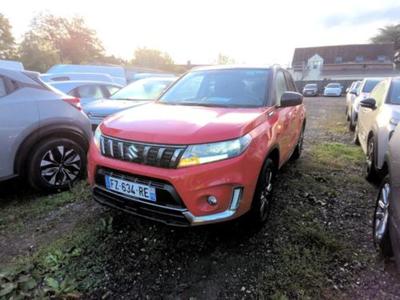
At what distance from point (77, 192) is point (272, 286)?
2757 millimetres

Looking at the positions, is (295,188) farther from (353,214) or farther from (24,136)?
(24,136)

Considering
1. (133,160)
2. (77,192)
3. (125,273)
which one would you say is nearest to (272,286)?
(125,273)

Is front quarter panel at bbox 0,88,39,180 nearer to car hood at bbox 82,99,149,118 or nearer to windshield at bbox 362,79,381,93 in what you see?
car hood at bbox 82,99,149,118

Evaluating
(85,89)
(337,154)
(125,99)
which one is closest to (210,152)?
(337,154)

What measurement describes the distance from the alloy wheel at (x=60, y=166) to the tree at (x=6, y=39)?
3912 cm

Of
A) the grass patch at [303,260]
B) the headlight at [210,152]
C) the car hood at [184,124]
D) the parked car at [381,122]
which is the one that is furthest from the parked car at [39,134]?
the parked car at [381,122]

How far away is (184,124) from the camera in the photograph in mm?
2613

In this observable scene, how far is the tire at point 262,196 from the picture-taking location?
8.79 feet

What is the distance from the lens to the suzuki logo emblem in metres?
2.52

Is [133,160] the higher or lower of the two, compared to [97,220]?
higher

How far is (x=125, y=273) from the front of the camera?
2451 mm

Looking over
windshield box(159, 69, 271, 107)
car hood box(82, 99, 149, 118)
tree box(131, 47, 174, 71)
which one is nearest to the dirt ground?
windshield box(159, 69, 271, 107)

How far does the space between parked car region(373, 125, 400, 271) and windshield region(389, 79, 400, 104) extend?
2.22 meters

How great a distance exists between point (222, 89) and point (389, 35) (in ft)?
219
